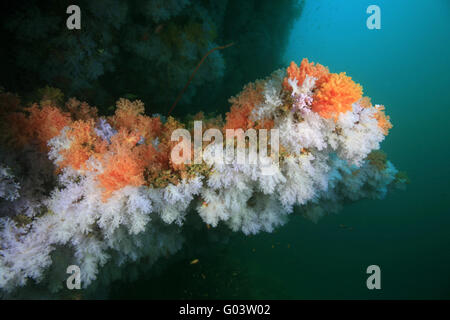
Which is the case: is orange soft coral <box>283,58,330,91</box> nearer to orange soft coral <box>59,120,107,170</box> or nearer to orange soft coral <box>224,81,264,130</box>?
orange soft coral <box>224,81,264,130</box>

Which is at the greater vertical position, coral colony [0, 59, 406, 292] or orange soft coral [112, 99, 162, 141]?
orange soft coral [112, 99, 162, 141]

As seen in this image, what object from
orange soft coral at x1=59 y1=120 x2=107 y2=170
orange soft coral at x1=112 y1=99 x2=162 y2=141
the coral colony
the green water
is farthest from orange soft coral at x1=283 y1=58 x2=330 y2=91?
the green water

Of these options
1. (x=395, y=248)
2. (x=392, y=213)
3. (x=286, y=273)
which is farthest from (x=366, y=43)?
(x=286, y=273)

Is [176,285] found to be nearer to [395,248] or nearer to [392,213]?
[395,248]

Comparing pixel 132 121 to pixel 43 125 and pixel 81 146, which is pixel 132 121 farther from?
pixel 43 125

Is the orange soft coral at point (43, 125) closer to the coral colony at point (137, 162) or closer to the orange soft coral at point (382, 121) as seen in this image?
the coral colony at point (137, 162)

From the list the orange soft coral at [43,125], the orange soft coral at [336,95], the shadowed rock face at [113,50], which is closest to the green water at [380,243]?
the shadowed rock face at [113,50]

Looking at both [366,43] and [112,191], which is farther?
[366,43]

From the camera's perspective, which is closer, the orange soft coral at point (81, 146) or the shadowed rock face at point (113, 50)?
the orange soft coral at point (81, 146)
